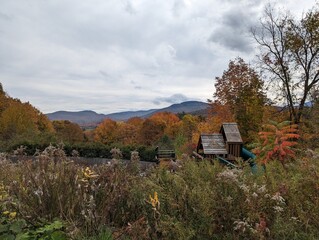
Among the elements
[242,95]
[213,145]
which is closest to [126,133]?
[242,95]

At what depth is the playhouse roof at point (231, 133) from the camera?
325 inches

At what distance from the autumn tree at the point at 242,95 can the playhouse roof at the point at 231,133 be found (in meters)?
8.72

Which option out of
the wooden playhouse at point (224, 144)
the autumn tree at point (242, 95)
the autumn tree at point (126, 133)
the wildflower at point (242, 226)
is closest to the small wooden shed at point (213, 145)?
the wooden playhouse at point (224, 144)

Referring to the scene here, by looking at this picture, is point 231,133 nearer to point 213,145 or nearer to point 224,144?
point 224,144

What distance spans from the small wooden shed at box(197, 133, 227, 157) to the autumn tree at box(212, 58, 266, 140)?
8705 millimetres

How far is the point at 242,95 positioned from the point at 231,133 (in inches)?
414

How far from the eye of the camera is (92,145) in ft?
76.8

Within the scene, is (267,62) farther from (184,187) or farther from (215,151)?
(184,187)

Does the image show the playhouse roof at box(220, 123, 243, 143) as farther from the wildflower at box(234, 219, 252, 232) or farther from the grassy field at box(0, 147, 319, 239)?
the wildflower at box(234, 219, 252, 232)

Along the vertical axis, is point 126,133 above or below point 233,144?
below

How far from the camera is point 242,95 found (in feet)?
60.3

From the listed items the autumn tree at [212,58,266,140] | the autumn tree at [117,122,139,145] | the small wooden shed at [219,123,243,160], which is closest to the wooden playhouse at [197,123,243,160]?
the small wooden shed at [219,123,243,160]

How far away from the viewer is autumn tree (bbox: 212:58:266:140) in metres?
17.4

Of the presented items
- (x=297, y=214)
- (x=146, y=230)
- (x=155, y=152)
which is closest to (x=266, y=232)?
(x=297, y=214)
